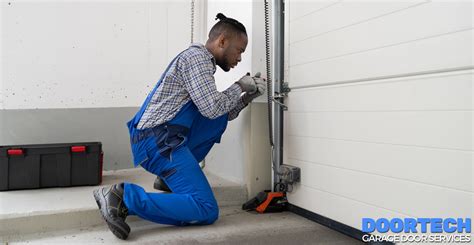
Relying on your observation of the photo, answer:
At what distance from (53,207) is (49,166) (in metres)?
0.54

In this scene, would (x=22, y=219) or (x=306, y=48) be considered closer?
(x=22, y=219)

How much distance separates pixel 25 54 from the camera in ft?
9.77

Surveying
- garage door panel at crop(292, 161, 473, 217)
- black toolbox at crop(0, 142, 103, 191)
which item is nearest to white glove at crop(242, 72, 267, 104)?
garage door panel at crop(292, 161, 473, 217)

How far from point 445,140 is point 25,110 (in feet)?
9.73

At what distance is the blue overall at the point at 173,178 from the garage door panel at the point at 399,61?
2.69 feet

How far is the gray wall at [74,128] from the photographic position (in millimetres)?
2945

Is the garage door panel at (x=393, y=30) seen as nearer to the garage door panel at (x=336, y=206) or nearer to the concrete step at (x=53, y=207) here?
the garage door panel at (x=336, y=206)

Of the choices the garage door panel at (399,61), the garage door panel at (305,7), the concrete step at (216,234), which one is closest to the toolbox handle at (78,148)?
the concrete step at (216,234)

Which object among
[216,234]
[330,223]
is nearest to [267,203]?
[330,223]

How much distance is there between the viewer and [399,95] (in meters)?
1.72

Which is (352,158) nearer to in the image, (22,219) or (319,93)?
(319,93)

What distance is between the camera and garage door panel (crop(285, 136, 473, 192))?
149 centimetres

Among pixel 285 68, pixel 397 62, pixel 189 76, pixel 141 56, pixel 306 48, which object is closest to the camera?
pixel 397 62

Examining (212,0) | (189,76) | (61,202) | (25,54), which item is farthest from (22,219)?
(212,0)
